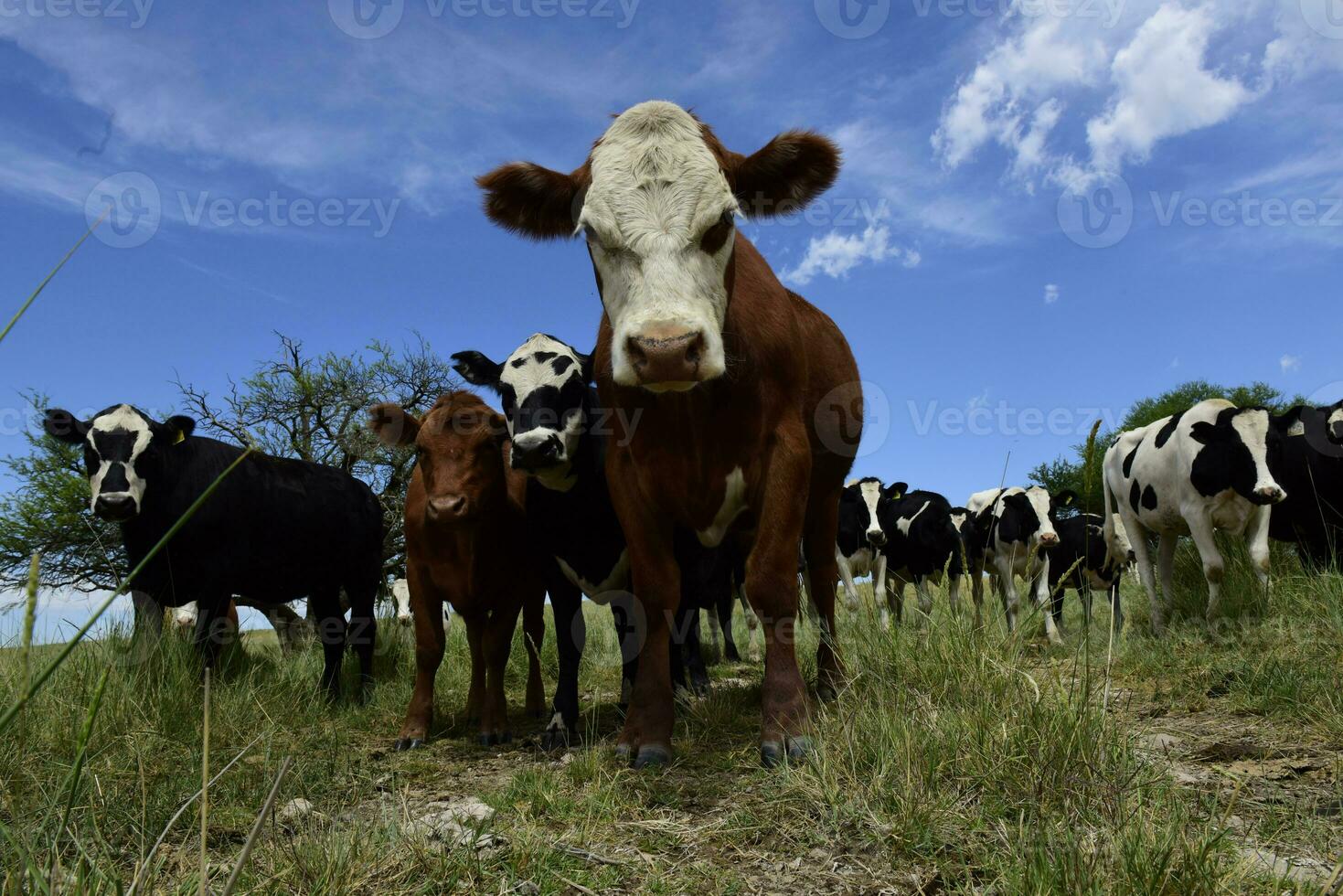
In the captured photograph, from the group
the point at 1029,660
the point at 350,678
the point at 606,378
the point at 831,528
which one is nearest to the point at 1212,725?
the point at 1029,660

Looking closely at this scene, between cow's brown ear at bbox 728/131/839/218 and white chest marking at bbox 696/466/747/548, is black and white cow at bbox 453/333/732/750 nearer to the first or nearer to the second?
white chest marking at bbox 696/466/747/548

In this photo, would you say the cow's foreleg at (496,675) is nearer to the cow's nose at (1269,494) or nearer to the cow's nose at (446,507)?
the cow's nose at (446,507)

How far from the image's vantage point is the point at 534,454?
16.0ft

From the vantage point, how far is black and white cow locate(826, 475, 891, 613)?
43.9 ft

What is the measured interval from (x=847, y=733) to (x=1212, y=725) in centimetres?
254

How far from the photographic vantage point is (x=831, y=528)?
19.2ft

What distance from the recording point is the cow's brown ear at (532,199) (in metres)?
4.95

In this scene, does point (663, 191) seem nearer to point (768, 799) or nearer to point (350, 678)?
point (768, 799)

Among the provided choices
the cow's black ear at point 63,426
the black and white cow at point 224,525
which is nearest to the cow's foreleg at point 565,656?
the black and white cow at point 224,525

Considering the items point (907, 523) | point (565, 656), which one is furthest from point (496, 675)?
point (907, 523)

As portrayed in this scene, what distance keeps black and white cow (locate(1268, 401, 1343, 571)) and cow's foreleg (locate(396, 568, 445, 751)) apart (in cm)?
880

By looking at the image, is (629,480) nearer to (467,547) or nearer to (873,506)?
(467,547)

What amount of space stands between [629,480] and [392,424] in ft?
7.63

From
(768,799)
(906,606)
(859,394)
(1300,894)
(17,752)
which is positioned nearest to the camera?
(1300,894)
